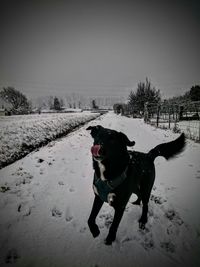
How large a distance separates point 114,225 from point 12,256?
4.76 feet

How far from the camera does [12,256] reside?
6.70 feet

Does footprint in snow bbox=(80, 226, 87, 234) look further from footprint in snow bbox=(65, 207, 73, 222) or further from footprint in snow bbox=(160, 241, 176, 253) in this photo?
footprint in snow bbox=(160, 241, 176, 253)

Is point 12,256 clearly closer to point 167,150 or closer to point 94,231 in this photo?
point 94,231

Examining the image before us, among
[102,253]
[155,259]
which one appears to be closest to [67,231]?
[102,253]

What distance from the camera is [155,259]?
1.93 metres

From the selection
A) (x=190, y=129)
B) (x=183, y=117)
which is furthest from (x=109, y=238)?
(x=183, y=117)

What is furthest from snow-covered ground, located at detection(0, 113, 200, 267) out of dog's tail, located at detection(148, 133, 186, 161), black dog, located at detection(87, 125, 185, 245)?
dog's tail, located at detection(148, 133, 186, 161)

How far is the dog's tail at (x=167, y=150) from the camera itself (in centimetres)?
262

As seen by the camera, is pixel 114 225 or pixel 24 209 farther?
pixel 24 209

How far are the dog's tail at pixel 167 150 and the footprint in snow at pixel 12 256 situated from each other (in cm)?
243

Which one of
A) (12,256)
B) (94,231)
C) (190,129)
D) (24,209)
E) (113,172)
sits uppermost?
(113,172)

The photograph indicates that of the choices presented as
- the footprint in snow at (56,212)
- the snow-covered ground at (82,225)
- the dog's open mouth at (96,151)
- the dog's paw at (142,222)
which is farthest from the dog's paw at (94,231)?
the dog's open mouth at (96,151)

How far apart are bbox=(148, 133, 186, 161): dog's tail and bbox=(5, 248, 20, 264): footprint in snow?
2.43 meters

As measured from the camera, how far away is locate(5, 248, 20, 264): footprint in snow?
1984 mm
